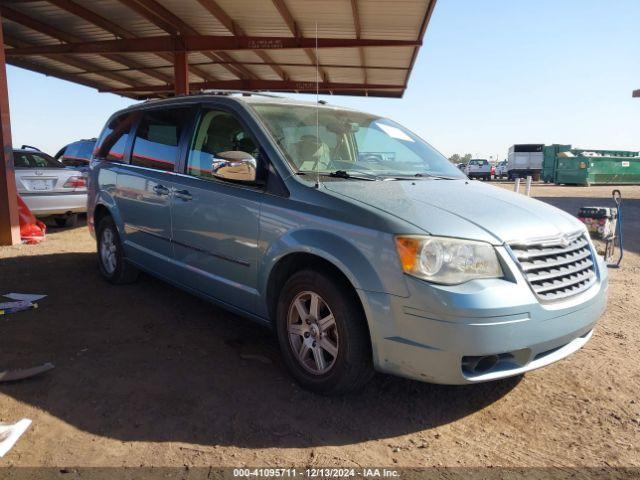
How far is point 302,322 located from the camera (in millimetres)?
3035

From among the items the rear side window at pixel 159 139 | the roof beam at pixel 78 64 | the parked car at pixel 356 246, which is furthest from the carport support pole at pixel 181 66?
the parked car at pixel 356 246

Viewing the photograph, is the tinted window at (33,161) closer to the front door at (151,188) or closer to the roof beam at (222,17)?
the roof beam at (222,17)

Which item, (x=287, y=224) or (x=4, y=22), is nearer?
(x=287, y=224)

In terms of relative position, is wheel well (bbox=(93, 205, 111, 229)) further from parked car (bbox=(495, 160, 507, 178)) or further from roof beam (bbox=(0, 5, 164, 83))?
parked car (bbox=(495, 160, 507, 178))

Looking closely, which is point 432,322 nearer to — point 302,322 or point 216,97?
point 302,322

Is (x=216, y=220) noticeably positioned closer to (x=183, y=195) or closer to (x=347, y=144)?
(x=183, y=195)

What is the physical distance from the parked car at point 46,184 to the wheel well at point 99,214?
11.9ft

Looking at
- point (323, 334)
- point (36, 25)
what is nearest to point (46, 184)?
point (36, 25)

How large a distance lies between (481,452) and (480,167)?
4012cm

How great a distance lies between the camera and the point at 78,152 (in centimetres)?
1307

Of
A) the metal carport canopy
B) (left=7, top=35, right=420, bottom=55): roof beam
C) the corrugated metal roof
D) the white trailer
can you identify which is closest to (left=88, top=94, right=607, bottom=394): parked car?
the corrugated metal roof

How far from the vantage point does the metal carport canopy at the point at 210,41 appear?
32.5ft

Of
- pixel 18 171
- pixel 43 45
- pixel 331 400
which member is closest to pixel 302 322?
pixel 331 400

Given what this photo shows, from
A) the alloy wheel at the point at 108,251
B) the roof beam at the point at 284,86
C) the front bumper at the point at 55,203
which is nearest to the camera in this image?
the alloy wheel at the point at 108,251
